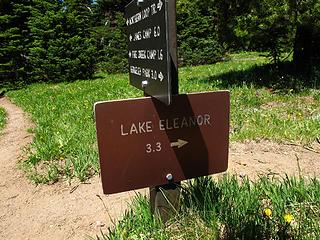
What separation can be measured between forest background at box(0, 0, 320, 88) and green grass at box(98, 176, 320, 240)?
5921mm

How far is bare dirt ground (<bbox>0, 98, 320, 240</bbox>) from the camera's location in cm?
377

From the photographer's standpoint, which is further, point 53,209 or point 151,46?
point 53,209

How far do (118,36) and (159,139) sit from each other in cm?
2429

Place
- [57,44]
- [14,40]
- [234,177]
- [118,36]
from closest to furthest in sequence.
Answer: [234,177]
[14,40]
[57,44]
[118,36]

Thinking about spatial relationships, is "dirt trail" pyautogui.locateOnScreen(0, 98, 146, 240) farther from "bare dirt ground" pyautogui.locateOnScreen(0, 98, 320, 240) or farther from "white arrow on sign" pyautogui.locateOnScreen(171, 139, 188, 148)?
"white arrow on sign" pyautogui.locateOnScreen(171, 139, 188, 148)

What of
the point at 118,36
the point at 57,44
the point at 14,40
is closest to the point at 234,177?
the point at 57,44

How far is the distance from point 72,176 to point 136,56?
246cm

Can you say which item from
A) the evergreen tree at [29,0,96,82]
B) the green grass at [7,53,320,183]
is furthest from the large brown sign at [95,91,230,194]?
the evergreen tree at [29,0,96,82]

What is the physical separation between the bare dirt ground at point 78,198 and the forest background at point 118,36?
4319mm

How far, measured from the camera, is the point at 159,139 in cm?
246

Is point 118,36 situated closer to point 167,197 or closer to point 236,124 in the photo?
point 236,124

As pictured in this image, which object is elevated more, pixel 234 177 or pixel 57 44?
pixel 57 44

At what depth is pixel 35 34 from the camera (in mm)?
21562

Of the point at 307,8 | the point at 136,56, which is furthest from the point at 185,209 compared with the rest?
the point at 307,8
